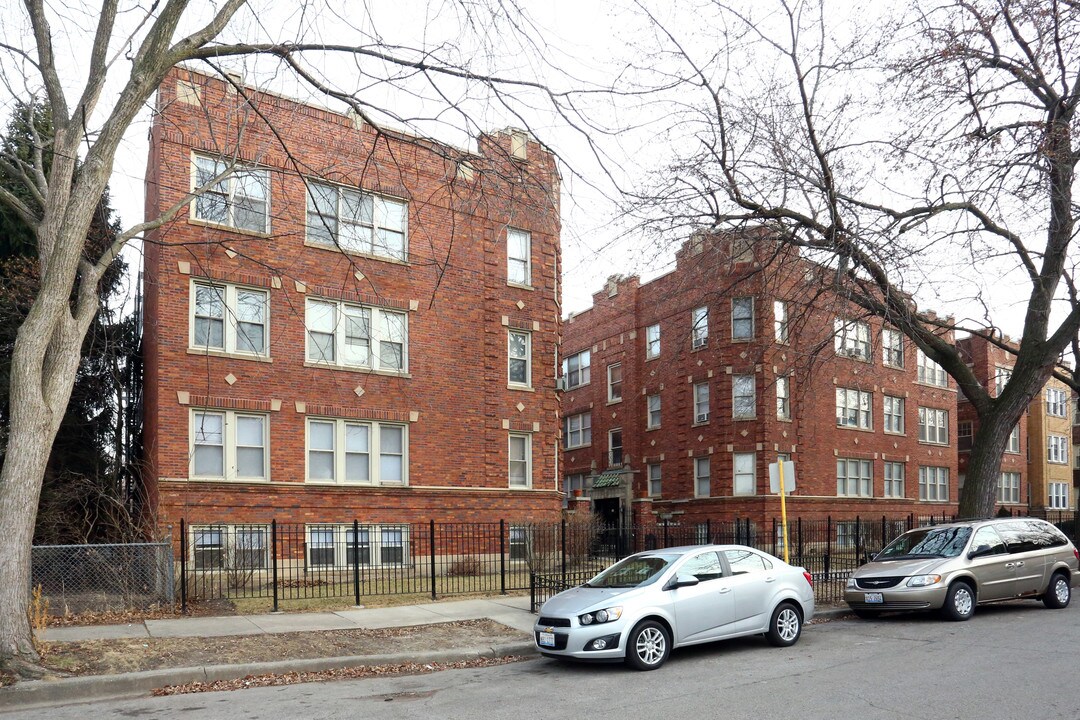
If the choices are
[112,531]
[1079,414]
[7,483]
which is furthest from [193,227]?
[1079,414]

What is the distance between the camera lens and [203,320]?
800 inches

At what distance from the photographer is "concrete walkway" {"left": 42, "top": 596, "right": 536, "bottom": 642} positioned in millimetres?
12461

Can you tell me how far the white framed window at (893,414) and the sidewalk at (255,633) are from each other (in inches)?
1006

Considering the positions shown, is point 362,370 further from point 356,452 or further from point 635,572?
point 635,572

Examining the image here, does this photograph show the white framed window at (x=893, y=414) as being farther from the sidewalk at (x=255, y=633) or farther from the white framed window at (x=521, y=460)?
the sidewalk at (x=255, y=633)

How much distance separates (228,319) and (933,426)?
32242 mm

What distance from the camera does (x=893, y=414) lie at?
38.4 meters

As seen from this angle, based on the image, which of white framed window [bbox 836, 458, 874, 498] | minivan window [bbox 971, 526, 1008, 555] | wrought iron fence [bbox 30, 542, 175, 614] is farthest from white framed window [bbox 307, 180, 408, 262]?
white framed window [bbox 836, 458, 874, 498]

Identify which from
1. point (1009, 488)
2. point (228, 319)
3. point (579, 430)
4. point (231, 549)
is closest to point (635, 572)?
point (231, 549)

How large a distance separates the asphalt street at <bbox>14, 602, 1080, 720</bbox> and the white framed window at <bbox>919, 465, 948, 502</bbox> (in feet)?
97.1

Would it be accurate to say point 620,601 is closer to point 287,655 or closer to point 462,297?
point 287,655

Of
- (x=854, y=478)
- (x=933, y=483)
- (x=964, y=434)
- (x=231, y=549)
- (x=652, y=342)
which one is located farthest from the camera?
(x=964, y=434)

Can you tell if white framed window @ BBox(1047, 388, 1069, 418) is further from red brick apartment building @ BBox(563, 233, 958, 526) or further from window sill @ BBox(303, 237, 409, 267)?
window sill @ BBox(303, 237, 409, 267)

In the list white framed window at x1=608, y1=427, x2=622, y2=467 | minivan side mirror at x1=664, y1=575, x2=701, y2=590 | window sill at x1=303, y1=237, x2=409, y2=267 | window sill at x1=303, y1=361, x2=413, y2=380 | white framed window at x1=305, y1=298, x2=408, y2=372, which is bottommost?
minivan side mirror at x1=664, y1=575, x2=701, y2=590
